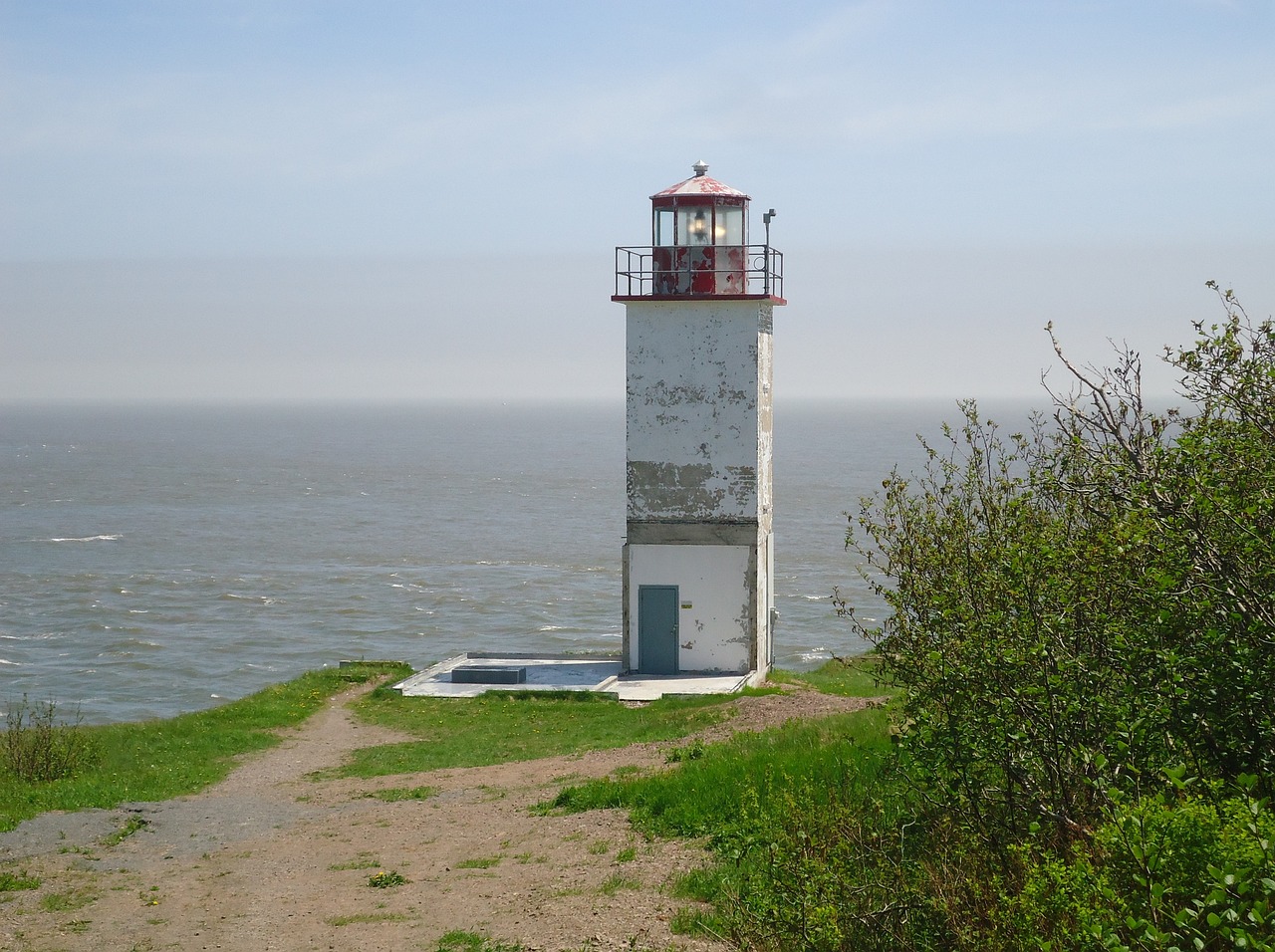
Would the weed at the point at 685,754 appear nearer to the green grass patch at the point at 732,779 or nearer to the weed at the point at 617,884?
the green grass patch at the point at 732,779

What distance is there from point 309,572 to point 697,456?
31.8m

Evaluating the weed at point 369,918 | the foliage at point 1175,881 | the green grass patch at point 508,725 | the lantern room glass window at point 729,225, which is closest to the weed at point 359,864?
the weed at point 369,918

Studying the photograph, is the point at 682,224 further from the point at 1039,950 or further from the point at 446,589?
the point at 446,589

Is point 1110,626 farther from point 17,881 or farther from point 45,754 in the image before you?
point 45,754

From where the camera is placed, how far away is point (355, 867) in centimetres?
1191

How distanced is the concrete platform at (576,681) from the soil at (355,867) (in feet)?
17.3

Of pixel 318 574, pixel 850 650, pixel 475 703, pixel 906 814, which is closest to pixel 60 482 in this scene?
pixel 318 574

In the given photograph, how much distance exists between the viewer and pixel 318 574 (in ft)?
166

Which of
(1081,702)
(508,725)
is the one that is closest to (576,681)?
(508,725)

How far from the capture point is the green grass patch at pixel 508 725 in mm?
17859

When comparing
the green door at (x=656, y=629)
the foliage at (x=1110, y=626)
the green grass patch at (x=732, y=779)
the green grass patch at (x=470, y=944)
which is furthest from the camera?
the green door at (x=656, y=629)

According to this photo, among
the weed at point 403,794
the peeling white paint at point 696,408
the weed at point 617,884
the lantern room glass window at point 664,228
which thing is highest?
the lantern room glass window at point 664,228

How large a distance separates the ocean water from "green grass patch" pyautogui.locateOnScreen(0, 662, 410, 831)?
6.48 meters

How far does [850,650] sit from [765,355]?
15384mm
